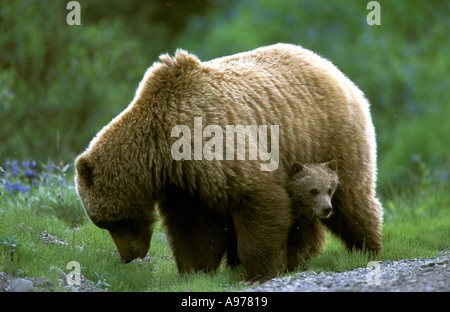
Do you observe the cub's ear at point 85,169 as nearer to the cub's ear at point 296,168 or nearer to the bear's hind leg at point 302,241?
the cub's ear at point 296,168

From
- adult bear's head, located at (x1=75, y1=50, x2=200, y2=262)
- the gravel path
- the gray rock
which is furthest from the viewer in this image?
adult bear's head, located at (x1=75, y1=50, x2=200, y2=262)

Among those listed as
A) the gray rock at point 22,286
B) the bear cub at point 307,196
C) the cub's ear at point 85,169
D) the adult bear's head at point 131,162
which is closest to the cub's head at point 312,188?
the bear cub at point 307,196

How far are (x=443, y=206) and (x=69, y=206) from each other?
199 inches

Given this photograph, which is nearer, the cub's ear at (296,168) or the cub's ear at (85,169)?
the cub's ear at (85,169)

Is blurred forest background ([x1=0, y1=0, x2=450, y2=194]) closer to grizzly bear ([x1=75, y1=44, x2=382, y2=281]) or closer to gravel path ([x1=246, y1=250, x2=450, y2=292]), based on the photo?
grizzly bear ([x1=75, y1=44, x2=382, y2=281])

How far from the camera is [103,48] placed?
555 inches

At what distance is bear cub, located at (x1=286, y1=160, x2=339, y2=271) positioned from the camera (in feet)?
21.4

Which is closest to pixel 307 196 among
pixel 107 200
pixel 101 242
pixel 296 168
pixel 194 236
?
pixel 296 168

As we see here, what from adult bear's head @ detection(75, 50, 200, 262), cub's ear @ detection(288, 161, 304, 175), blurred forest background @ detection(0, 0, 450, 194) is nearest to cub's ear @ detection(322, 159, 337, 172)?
cub's ear @ detection(288, 161, 304, 175)

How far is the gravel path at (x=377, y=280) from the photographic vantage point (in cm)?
514

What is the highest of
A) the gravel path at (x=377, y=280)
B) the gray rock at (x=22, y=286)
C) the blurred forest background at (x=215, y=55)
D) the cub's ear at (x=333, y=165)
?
the blurred forest background at (x=215, y=55)

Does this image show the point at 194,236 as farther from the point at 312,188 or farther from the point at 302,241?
the point at 312,188

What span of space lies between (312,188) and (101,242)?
2.32 metres

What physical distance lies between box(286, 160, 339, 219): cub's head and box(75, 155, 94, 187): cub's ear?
178 cm
